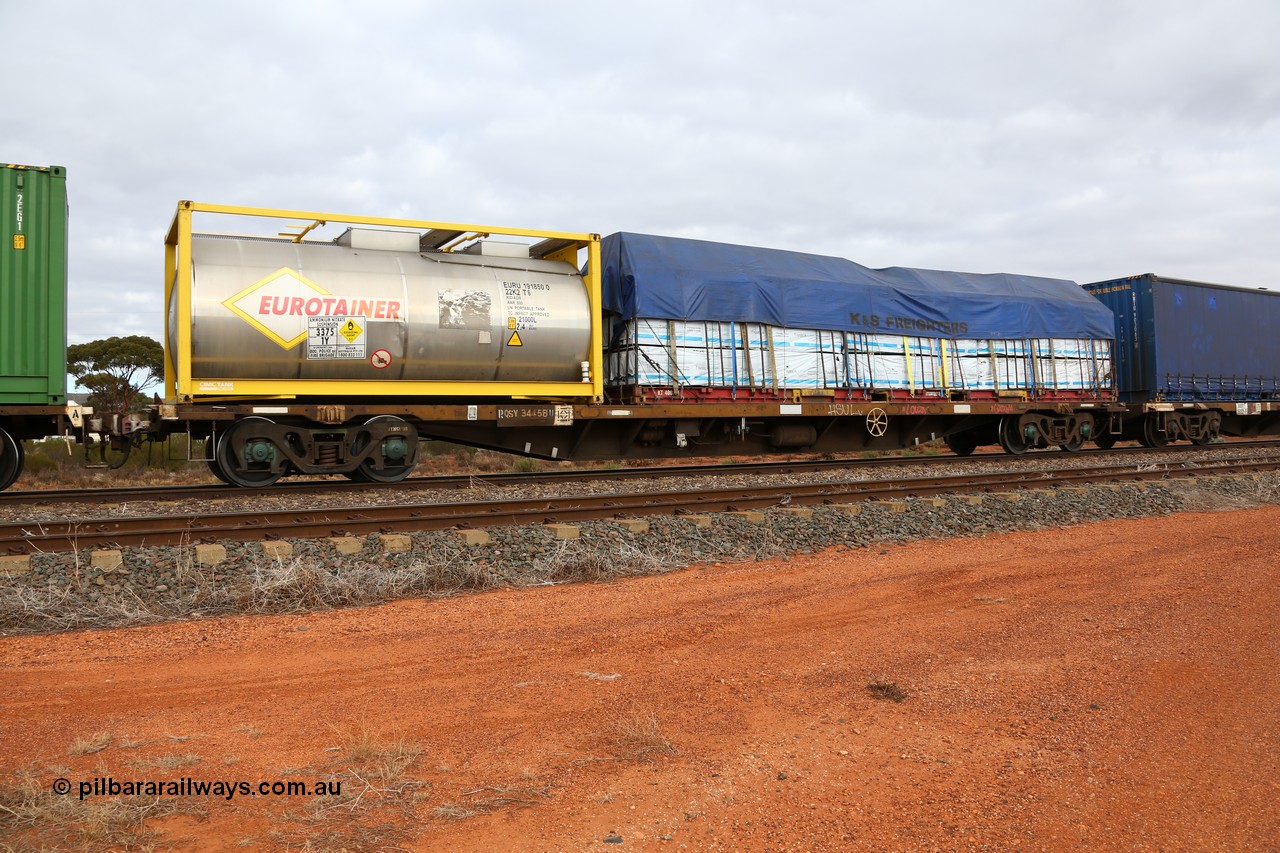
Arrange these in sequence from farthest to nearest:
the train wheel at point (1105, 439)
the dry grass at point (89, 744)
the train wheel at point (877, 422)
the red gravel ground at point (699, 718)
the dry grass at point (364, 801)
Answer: the train wheel at point (1105, 439)
the train wheel at point (877, 422)
the dry grass at point (89, 744)
the red gravel ground at point (699, 718)
the dry grass at point (364, 801)

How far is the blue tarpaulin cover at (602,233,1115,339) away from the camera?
14109 millimetres

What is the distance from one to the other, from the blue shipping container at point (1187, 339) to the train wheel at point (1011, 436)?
398 cm

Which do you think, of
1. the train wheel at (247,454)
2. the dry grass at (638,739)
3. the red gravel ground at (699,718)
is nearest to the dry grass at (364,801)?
the red gravel ground at (699,718)

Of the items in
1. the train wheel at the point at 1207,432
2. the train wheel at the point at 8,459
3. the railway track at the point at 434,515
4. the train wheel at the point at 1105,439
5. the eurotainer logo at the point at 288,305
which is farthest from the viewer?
the train wheel at the point at 1207,432

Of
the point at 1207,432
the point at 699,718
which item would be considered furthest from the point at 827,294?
the point at 1207,432

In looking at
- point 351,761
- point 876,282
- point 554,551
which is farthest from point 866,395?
point 351,761

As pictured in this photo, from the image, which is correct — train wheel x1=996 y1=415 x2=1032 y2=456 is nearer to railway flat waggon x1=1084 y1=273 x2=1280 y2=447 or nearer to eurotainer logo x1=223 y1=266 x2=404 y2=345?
railway flat waggon x1=1084 y1=273 x2=1280 y2=447

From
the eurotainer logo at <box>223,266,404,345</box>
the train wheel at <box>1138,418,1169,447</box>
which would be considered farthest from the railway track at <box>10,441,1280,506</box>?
the train wheel at <box>1138,418,1169,447</box>

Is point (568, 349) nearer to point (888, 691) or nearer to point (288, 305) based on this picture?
point (288, 305)

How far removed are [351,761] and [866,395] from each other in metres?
13.5

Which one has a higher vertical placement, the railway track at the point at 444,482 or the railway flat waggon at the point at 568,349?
the railway flat waggon at the point at 568,349

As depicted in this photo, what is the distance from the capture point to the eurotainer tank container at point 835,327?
14.1 m

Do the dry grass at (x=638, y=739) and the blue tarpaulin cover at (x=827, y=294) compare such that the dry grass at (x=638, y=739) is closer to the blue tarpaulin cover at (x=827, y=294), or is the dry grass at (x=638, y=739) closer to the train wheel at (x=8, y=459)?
the train wheel at (x=8, y=459)

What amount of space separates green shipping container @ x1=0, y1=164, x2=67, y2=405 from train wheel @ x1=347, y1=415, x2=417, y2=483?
3.54 m
